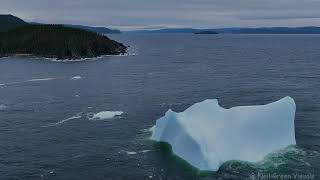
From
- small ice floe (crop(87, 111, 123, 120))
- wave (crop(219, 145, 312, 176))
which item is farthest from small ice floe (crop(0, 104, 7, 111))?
wave (crop(219, 145, 312, 176))

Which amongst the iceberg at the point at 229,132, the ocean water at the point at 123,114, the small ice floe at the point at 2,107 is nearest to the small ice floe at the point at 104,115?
the ocean water at the point at 123,114

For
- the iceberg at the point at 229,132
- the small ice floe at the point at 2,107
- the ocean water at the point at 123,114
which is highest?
the iceberg at the point at 229,132

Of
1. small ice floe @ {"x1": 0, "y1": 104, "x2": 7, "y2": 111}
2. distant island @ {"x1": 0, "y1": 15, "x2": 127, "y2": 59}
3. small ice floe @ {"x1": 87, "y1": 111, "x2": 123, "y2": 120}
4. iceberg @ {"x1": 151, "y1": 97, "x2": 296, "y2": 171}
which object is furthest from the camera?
distant island @ {"x1": 0, "y1": 15, "x2": 127, "y2": 59}

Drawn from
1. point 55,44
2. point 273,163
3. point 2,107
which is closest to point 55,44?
point 55,44

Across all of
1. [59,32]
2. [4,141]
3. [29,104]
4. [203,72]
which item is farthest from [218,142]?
[59,32]

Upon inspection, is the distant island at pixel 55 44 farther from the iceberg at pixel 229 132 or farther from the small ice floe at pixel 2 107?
the iceberg at pixel 229 132

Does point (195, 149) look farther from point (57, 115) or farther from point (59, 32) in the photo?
point (59, 32)

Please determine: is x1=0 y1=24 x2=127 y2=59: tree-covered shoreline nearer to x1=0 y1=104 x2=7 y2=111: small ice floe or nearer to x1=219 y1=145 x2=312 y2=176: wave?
x1=0 y1=104 x2=7 y2=111: small ice floe
